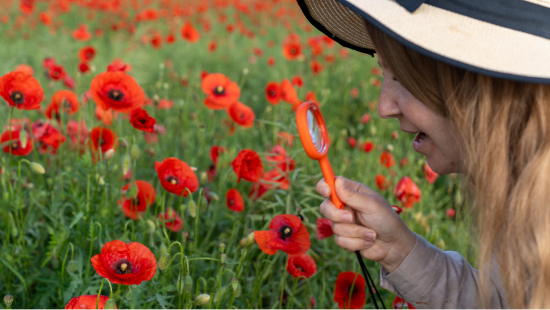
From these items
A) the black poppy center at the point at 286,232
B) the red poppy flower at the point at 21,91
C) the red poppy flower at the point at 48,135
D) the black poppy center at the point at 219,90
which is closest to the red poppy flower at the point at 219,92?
the black poppy center at the point at 219,90

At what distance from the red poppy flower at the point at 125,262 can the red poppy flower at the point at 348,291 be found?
1.50 feet

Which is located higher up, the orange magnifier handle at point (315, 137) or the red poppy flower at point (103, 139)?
the orange magnifier handle at point (315, 137)

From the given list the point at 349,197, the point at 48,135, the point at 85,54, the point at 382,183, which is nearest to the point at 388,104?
the point at 349,197

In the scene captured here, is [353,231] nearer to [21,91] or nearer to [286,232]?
[286,232]

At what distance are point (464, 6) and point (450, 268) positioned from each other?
589 mm

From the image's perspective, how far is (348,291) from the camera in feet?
3.67

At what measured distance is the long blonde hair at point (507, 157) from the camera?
70cm

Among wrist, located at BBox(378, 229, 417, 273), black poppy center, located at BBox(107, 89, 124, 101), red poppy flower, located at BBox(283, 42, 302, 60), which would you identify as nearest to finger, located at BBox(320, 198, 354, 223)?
wrist, located at BBox(378, 229, 417, 273)

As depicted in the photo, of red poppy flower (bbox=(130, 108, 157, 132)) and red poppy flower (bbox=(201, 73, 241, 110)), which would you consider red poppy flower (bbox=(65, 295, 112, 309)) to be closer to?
red poppy flower (bbox=(130, 108, 157, 132))

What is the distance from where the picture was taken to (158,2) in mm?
5820

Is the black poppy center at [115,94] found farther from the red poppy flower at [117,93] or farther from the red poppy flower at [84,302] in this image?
the red poppy flower at [84,302]

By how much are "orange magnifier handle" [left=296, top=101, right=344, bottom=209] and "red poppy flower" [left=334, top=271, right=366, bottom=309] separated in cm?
27

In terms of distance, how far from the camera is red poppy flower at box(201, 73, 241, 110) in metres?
1.62

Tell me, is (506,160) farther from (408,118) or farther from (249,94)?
(249,94)
